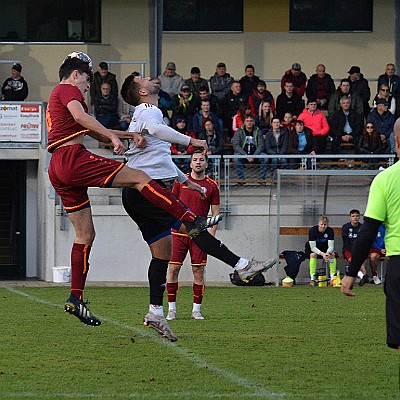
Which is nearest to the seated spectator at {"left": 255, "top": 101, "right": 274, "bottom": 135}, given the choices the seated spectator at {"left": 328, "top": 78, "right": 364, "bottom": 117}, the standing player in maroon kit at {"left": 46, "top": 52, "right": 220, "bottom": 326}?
the seated spectator at {"left": 328, "top": 78, "right": 364, "bottom": 117}

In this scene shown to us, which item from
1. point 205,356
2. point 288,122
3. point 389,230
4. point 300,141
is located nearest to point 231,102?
point 288,122

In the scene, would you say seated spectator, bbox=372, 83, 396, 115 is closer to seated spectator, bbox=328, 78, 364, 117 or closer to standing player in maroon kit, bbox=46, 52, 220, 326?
seated spectator, bbox=328, 78, 364, 117

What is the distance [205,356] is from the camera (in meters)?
8.77

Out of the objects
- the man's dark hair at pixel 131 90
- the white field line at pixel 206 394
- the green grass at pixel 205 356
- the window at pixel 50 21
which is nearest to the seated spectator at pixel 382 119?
the window at pixel 50 21

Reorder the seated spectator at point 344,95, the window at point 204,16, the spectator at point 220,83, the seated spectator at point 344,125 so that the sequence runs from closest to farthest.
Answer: the seated spectator at point 344,125 < the seated spectator at point 344,95 < the spectator at point 220,83 < the window at point 204,16

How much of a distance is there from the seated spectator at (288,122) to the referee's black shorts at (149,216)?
13268mm

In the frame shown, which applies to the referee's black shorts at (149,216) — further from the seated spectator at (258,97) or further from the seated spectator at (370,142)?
the seated spectator at (258,97)

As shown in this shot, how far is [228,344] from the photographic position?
9.68 metres

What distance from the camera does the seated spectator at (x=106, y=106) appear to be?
77.8ft

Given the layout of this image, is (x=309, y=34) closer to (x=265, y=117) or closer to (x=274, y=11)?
(x=274, y=11)

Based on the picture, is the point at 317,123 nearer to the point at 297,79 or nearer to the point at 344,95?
the point at 344,95

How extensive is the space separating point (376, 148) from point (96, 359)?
15093mm

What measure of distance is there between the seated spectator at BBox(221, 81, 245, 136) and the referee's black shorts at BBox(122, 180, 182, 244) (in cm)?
1397

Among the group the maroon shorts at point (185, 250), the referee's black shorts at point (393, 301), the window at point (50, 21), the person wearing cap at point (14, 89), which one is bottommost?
the maroon shorts at point (185, 250)
